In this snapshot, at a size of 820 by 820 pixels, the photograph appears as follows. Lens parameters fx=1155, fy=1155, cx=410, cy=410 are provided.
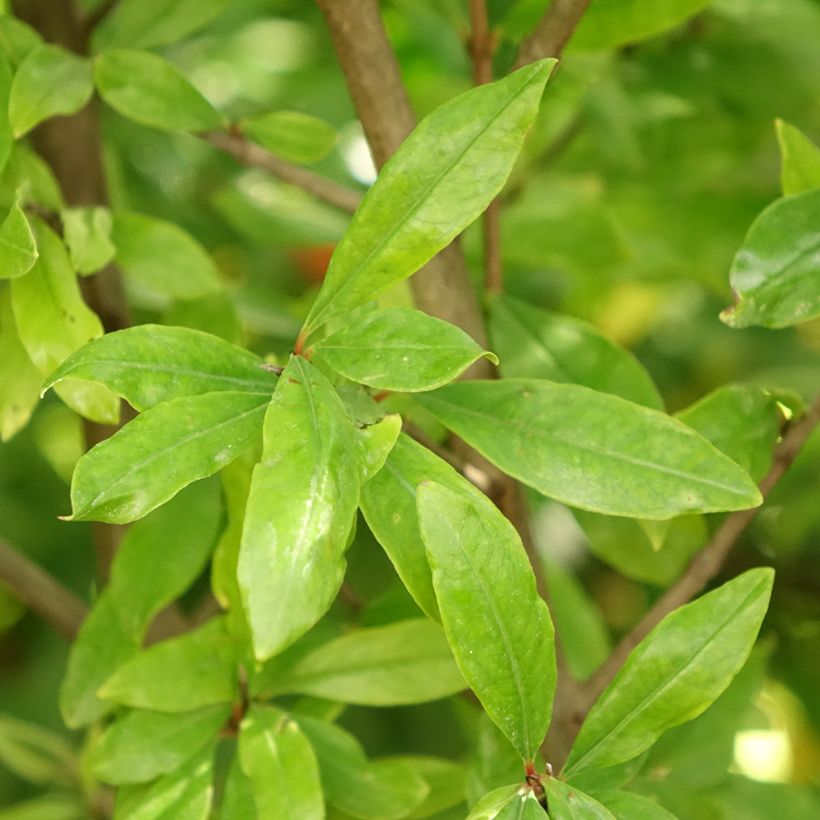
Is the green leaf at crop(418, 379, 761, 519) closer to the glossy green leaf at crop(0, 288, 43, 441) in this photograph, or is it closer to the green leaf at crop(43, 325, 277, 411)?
the green leaf at crop(43, 325, 277, 411)

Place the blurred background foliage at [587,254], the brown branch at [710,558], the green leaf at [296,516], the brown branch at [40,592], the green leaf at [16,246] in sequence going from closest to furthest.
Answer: the green leaf at [296,516] → the green leaf at [16,246] → the brown branch at [710,558] → the brown branch at [40,592] → the blurred background foliage at [587,254]

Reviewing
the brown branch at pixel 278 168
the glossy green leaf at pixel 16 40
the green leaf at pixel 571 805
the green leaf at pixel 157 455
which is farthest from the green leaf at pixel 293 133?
the green leaf at pixel 571 805

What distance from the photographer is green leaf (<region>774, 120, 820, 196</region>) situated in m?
0.55

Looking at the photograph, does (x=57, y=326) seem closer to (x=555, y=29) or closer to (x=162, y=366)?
(x=162, y=366)

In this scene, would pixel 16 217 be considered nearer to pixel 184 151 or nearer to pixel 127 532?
pixel 127 532

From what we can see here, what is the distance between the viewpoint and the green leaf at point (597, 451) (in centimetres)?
46

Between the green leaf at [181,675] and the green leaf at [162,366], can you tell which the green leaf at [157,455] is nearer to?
the green leaf at [162,366]

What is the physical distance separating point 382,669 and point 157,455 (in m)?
0.22

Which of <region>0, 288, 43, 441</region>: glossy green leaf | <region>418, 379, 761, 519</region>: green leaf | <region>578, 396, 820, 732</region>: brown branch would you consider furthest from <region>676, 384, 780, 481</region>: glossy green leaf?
<region>0, 288, 43, 441</region>: glossy green leaf

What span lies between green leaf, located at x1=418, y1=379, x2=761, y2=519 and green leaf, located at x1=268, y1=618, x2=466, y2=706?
0.45ft

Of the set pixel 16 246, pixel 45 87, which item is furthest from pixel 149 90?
pixel 16 246

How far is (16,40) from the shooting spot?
600mm

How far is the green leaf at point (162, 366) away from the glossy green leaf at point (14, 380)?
0.15m

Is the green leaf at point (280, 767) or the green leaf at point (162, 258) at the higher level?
the green leaf at point (162, 258)
